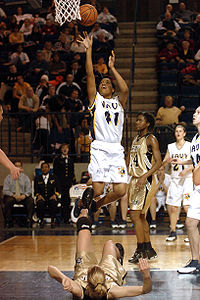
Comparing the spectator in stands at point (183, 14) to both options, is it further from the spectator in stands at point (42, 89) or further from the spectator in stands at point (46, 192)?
the spectator in stands at point (46, 192)

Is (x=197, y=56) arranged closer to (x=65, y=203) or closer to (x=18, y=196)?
(x=65, y=203)

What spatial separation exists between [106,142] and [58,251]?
2129mm

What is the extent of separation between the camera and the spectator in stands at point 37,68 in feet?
45.8

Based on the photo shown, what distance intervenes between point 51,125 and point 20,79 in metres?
1.62

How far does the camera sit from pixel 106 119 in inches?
250

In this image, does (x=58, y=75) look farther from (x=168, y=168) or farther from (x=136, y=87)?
(x=168, y=168)

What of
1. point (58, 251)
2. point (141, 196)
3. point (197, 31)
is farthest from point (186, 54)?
point (141, 196)

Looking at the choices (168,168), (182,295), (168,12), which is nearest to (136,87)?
(168,12)

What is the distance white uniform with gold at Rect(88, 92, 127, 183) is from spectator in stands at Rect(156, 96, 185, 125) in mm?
Answer: 5663

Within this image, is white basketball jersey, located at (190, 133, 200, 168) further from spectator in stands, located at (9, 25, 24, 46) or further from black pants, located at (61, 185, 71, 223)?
spectator in stands, located at (9, 25, 24, 46)

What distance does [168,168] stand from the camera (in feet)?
38.5

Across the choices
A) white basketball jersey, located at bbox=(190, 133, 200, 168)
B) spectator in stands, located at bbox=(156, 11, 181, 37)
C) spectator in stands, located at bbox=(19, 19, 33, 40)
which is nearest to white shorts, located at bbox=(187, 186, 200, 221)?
white basketball jersey, located at bbox=(190, 133, 200, 168)

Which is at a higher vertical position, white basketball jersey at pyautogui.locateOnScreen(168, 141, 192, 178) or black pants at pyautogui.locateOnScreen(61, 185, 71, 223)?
white basketball jersey at pyautogui.locateOnScreen(168, 141, 192, 178)

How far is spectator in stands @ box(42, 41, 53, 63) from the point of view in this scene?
1432cm
